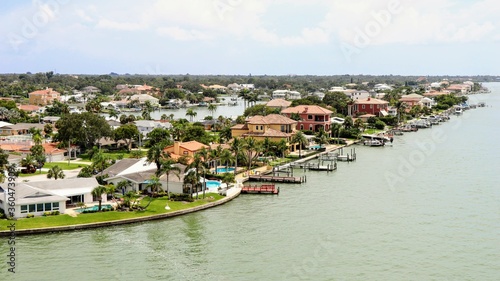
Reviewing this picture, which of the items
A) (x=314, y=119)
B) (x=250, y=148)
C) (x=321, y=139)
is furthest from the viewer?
(x=314, y=119)

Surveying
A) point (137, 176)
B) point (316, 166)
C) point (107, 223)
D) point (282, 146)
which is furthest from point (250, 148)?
point (107, 223)

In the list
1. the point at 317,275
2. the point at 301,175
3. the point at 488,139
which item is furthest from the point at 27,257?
the point at 488,139

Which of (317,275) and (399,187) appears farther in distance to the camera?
(399,187)

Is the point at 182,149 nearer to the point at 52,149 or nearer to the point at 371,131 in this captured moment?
the point at 52,149

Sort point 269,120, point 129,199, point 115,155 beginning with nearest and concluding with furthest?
point 129,199, point 115,155, point 269,120

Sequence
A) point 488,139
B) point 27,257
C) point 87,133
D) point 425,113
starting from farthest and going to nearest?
point 425,113 < point 488,139 < point 87,133 < point 27,257

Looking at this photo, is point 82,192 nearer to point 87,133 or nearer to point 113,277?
point 113,277

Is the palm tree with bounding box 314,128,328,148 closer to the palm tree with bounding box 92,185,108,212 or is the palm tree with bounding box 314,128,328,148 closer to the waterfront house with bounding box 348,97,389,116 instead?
the waterfront house with bounding box 348,97,389,116

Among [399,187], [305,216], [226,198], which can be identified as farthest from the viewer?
[399,187]
